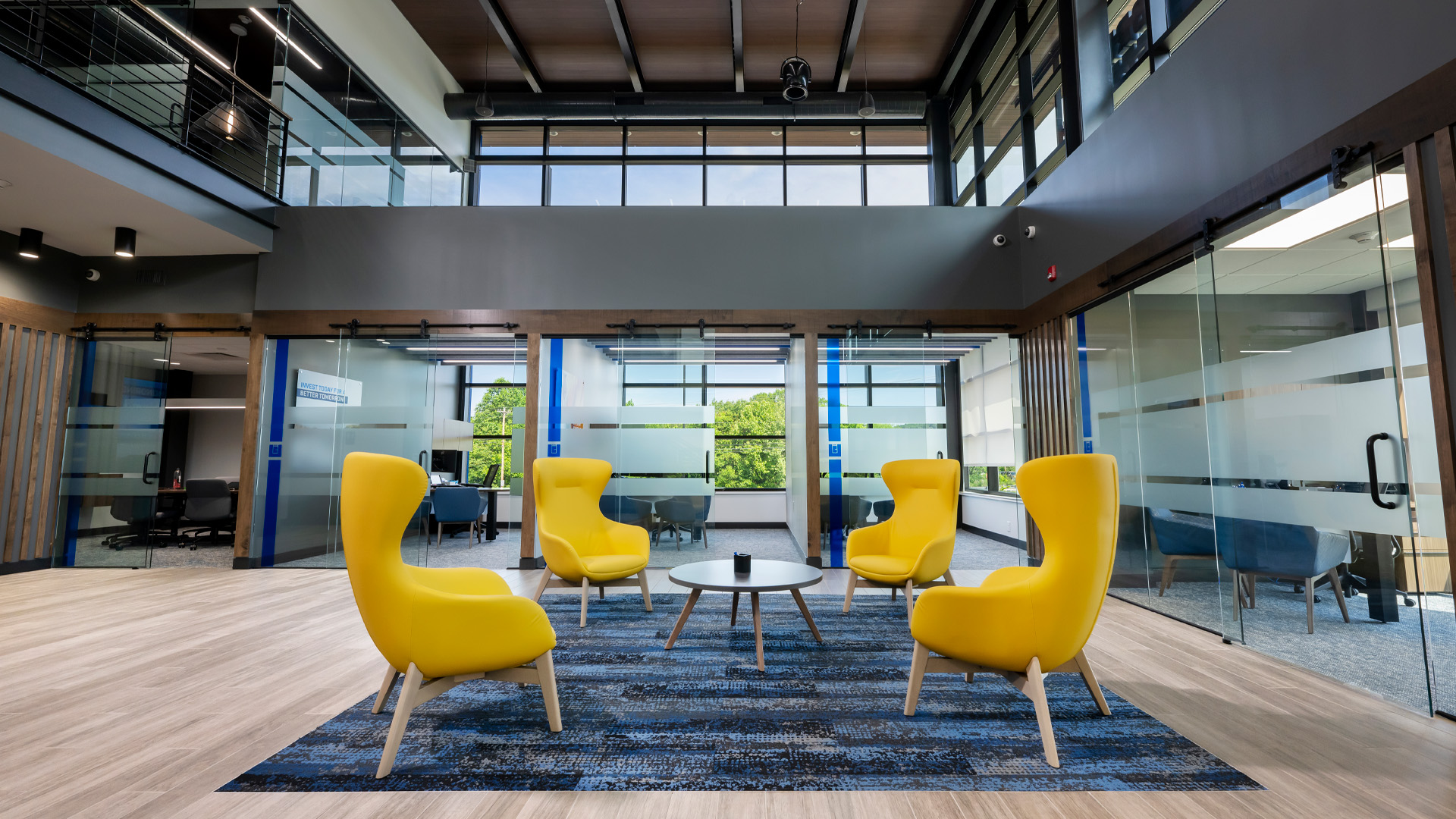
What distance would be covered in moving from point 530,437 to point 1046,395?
528 cm

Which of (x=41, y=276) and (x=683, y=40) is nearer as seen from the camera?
(x=41, y=276)

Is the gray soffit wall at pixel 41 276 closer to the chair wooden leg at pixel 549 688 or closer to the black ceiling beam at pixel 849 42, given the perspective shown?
the chair wooden leg at pixel 549 688

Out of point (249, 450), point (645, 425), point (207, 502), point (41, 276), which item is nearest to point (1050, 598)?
point (645, 425)

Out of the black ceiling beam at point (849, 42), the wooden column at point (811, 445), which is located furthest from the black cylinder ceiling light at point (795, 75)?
the wooden column at point (811, 445)

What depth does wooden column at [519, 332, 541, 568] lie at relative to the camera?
6.79 m

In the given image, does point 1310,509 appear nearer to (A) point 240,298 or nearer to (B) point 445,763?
(B) point 445,763

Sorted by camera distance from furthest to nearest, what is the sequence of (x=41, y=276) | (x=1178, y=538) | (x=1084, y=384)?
(x=41, y=276) < (x=1084, y=384) < (x=1178, y=538)

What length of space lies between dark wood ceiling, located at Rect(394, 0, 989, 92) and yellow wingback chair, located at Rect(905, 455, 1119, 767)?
6374mm

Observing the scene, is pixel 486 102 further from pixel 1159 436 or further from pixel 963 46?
pixel 1159 436

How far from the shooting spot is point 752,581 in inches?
147

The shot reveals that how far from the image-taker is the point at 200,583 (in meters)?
5.96

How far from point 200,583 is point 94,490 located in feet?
6.94

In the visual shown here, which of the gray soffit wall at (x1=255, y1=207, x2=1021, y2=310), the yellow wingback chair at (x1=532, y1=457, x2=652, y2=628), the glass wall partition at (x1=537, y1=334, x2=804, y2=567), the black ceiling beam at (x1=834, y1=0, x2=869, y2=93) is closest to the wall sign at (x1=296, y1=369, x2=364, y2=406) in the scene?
the gray soffit wall at (x1=255, y1=207, x2=1021, y2=310)

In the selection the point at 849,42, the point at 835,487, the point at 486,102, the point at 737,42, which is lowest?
the point at 835,487
